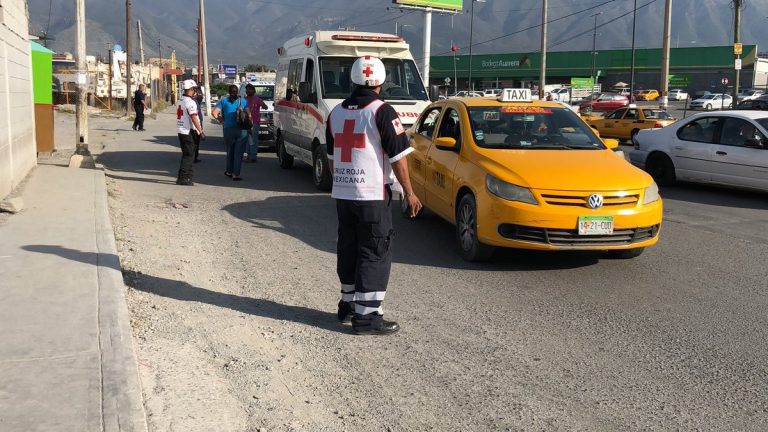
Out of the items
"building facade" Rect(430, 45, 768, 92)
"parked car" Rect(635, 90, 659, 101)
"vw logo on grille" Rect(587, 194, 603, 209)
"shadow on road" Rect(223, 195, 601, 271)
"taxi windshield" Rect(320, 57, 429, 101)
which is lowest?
"shadow on road" Rect(223, 195, 601, 271)

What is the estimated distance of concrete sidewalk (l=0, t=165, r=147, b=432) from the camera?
3742mm

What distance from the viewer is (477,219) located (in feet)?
24.1

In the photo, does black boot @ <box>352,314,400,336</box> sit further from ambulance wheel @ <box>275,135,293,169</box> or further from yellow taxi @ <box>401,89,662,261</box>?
ambulance wheel @ <box>275,135,293,169</box>

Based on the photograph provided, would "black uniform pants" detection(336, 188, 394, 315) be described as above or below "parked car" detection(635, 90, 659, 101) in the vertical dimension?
below

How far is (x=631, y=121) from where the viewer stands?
27750 millimetres

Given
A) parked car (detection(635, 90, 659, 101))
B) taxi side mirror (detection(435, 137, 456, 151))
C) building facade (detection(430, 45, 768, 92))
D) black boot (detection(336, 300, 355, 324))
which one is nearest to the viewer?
black boot (detection(336, 300, 355, 324))


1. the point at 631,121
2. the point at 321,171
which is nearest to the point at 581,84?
the point at 631,121

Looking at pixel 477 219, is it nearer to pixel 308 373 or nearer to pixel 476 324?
pixel 476 324

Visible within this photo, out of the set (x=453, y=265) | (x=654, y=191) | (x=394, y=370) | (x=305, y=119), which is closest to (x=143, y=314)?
(x=394, y=370)

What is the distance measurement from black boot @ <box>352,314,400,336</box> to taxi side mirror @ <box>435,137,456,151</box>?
3267mm

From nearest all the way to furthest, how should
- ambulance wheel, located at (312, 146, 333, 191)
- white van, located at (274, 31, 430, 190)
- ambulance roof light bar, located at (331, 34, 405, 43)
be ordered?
ambulance wheel, located at (312, 146, 333, 191)
white van, located at (274, 31, 430, 190)
ambulance roof light bar, located at (331, 34, 405, 43)

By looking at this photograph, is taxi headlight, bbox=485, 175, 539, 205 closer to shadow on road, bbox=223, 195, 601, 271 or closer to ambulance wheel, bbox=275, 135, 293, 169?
shadow on road, bbox=223, 195, 601, 271

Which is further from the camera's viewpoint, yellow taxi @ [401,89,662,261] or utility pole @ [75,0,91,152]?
utility pole @ [75,0,91,152]

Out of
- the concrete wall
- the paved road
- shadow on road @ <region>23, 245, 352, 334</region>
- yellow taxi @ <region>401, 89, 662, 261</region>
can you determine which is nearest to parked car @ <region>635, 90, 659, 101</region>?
the concrete wall
